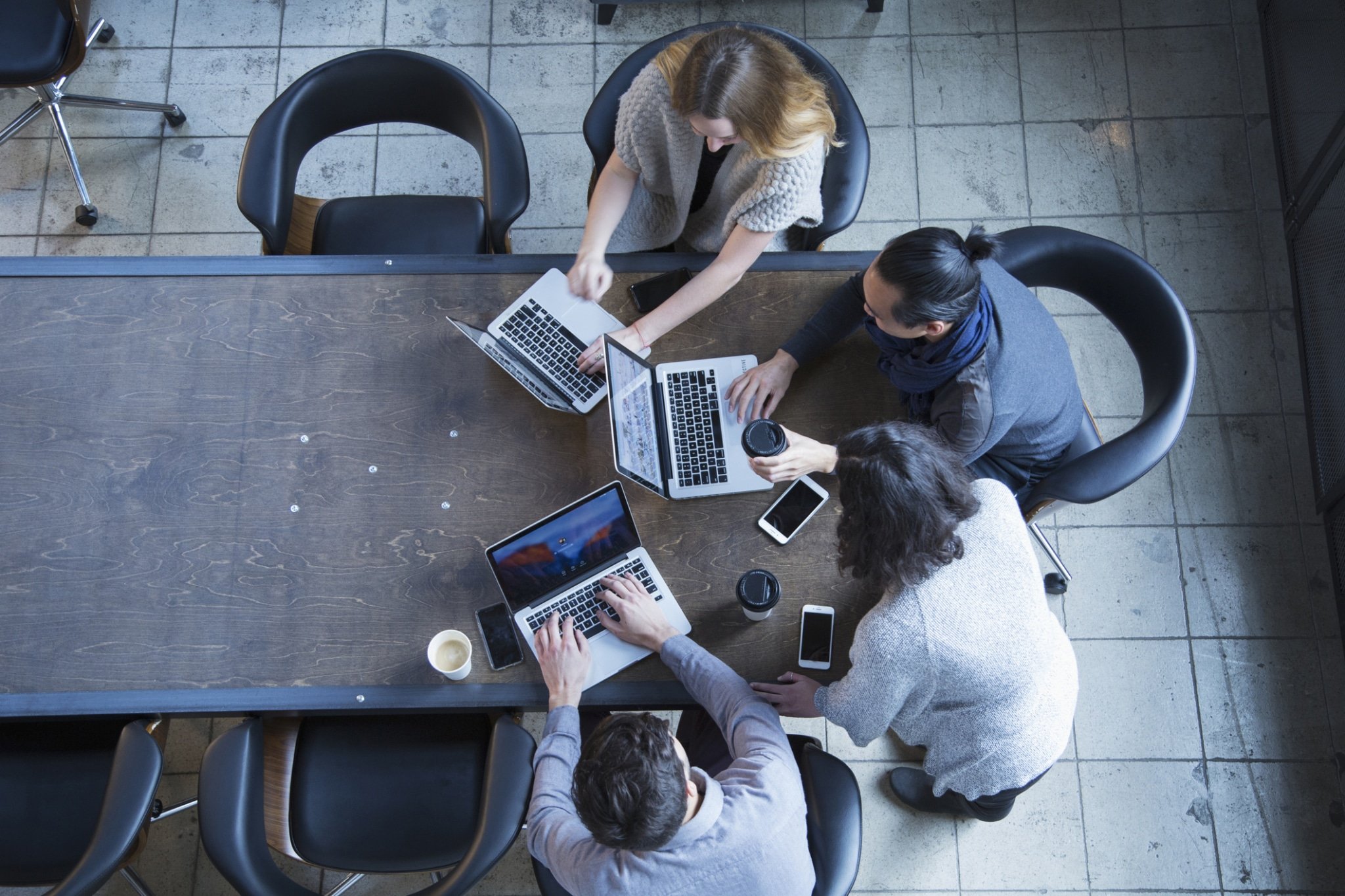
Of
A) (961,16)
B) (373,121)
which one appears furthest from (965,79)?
(373,121)

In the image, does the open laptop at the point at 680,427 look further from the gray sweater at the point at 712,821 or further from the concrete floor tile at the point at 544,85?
the concrete floor tile at the point at 544,85

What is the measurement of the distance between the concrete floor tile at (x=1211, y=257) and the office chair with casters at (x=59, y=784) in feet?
10.2

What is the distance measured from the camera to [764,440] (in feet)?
5.96

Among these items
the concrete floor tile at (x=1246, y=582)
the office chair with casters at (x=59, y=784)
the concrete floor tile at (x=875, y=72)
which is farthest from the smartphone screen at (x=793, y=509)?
the concrete floor tile at (x=875, y=72)

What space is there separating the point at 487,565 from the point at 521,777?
42cm

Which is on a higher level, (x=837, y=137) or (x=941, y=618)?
(x=837, y=137)

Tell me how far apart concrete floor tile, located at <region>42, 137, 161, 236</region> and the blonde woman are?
183 centimetres

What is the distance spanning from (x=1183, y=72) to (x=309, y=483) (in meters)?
3.10

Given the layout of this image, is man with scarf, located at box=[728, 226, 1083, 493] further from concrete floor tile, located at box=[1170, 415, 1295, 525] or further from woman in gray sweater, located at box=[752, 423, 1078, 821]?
concrete floor tile, located at box=[1170, 415, 1295, 525]

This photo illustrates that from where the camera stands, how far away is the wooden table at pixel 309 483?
1.84 meters

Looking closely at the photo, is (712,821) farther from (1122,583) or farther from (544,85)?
(544,85)

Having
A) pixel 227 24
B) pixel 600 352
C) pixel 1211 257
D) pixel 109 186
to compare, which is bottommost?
pixel 1211 257

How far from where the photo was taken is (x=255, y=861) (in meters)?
1.83

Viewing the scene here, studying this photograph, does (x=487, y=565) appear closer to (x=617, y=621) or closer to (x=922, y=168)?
(x=617, y=621)
